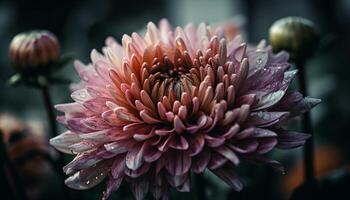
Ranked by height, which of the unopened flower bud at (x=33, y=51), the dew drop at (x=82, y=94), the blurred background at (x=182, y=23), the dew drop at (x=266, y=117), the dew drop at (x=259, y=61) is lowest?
the blurred background at (x=182, y=23)

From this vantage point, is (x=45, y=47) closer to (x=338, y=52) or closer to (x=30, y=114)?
(x=30, y=114)

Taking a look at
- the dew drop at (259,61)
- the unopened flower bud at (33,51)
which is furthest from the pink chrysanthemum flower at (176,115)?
the unopened flower bud at (33,51)

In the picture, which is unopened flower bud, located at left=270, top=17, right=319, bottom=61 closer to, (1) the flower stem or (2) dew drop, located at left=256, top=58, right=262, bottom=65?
(1) the flower stem

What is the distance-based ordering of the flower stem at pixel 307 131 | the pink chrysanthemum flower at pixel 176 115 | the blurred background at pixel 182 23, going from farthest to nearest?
the blurred background at pixel 182 23, the flower stem at pixel 307 131, the pink chrysanthemum flower at pixel 176 115

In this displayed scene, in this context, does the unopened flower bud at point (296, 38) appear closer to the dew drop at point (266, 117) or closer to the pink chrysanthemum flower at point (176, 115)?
the pink chrysanthemum flower at point (176, 115)

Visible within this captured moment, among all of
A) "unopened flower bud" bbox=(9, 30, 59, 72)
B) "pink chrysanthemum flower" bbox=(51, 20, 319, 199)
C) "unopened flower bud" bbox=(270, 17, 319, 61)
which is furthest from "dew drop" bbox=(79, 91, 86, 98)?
"unopened flower bud" bbox=(270, 17, 319, 61)

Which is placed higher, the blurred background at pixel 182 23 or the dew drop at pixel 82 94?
the dew drop at pixel 82 94
